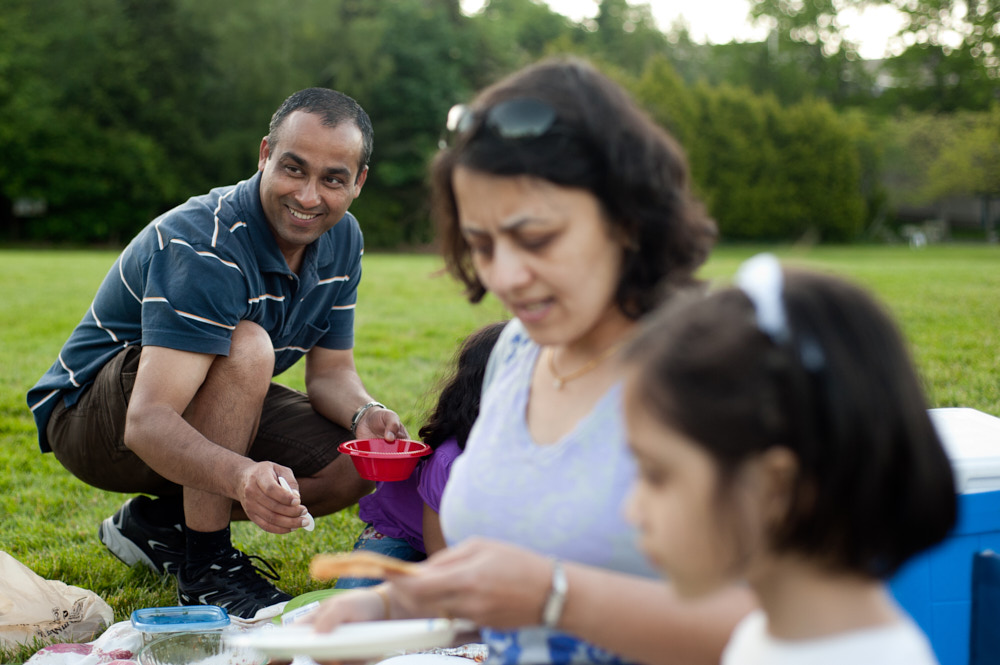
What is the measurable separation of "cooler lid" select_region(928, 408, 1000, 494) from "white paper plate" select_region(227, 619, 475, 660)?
101 centimetres

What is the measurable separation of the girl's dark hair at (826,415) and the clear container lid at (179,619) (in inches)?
68.8

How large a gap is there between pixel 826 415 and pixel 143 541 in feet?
8.53

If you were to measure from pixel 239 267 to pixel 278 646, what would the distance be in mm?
1709

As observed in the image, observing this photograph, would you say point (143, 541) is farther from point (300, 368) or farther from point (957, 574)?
point (300, 368)

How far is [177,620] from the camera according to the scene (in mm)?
2361

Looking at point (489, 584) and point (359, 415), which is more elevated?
point (489, 584)

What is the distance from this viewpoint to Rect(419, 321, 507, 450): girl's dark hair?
101 inches

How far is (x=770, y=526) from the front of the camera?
0.98 meters

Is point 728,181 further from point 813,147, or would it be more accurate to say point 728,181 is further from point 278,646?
point 278,646

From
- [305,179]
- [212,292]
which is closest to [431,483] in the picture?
[212,292]

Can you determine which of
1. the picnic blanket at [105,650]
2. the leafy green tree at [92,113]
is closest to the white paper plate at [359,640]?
the picnic blanket at [105,650]

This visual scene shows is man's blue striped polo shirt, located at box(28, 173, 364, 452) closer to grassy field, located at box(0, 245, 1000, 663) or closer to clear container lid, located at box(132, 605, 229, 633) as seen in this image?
grassy field, located at box(0, 245, 1000, 663)

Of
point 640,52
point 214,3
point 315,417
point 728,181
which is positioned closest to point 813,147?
point 728,181

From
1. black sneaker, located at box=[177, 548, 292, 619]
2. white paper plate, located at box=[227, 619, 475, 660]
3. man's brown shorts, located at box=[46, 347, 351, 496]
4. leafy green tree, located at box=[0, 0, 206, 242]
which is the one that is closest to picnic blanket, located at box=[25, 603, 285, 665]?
black sneaker, located at box=[177, 548, 292, 619]
